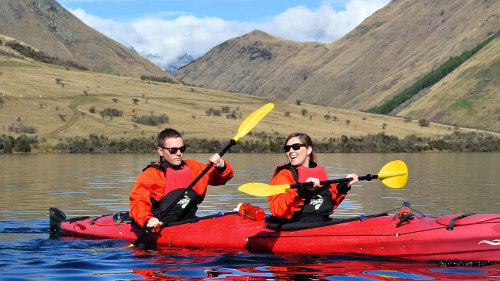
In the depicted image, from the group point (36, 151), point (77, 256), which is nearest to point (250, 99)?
point (36, 151)

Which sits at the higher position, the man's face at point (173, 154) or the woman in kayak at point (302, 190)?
the man's face at point (173, 154)

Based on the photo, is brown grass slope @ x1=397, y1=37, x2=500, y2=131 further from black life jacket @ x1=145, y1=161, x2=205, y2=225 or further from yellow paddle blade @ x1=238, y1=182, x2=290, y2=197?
yellow paddle blade @ x1=238, y1=182, x2=290, y2=197

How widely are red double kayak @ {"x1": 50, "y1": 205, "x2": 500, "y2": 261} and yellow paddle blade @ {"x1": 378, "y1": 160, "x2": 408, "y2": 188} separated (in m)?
0.74

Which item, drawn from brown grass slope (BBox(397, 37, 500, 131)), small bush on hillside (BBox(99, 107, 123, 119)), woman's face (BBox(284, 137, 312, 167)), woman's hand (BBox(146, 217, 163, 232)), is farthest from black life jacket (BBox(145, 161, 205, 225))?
brown grass slope (BBox(397, 37, 500, 131))

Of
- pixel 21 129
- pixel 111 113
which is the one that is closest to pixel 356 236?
pixel 21 129

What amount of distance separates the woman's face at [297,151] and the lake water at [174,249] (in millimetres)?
Result: 1398

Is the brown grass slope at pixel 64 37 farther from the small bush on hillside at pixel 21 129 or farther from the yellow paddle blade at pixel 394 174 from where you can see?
the yellow paddle blade at pixel 394 174

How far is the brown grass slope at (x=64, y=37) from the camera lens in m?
156

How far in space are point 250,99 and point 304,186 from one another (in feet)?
263

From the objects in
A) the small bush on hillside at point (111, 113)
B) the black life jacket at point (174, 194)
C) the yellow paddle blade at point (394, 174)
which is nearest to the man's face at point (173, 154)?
the black life jacket at point (174, 194)

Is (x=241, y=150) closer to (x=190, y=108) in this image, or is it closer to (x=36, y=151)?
(x=36, y=151)

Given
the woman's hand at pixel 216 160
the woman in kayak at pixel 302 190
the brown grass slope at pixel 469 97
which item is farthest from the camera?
the brown grass slope at pixel 469 97

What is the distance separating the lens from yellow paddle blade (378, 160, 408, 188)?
11.2 metres

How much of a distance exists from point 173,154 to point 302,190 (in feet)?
8.30
